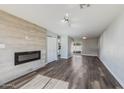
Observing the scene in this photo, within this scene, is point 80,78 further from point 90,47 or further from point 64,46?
point 90,47

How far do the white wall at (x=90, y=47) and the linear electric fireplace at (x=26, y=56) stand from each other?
8.83 metres

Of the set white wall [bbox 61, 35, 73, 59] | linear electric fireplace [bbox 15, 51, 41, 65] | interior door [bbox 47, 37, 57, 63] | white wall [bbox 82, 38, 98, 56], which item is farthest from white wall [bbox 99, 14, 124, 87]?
white wall [bbox 82, 38, 98, 56]

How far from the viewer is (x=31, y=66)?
4574mm

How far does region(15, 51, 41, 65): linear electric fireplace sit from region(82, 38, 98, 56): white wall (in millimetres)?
8827

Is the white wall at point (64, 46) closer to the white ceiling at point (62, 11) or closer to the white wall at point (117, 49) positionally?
the white wall at point (117, 49)

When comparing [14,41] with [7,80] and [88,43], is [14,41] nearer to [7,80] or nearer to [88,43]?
[7,80]

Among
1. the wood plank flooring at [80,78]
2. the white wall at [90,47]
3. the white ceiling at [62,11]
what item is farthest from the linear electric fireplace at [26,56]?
the white wall at [90,47]

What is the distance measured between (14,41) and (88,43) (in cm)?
1058

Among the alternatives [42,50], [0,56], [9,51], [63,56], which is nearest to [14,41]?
[9,51]

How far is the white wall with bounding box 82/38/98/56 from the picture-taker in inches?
488

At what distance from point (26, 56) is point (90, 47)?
990 cm

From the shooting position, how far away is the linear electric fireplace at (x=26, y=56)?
370cm
